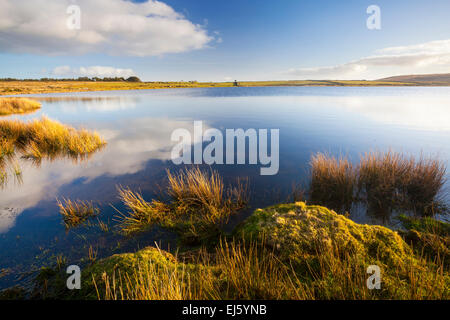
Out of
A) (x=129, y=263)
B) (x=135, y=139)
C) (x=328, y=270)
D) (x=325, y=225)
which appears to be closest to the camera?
(x=328, y=270)

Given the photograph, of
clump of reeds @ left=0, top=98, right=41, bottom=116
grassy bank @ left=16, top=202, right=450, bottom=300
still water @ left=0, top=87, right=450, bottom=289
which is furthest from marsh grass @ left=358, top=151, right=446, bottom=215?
clump of reeds @ left=0, top=98, right=41, bottom=116

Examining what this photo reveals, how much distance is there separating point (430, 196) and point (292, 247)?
703cm

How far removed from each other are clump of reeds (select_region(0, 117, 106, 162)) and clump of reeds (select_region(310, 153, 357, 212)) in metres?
14.7

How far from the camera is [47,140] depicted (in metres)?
14.6

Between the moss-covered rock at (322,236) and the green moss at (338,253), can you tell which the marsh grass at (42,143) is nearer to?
the moss-covered rock at (322,236)

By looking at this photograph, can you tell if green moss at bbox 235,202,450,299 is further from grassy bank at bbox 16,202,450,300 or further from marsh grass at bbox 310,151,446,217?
marsh grass at bbox 310,151,446,217

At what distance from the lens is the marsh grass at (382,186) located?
6992 millimetres

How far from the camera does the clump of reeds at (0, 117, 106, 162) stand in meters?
13.4

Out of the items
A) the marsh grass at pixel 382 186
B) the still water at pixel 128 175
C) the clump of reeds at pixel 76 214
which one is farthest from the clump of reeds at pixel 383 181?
the clump of reeds at pixel 76 214

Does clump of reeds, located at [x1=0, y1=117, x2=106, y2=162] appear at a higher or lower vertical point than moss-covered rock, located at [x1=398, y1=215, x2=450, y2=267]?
higher

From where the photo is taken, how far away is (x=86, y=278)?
3.45 meters

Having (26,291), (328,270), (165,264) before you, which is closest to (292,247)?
(328,270)

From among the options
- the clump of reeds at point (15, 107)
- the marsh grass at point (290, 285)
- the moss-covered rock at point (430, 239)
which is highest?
the clump of reeds at point (15, 107)

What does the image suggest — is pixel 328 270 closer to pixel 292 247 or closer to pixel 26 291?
pixel 292 247
